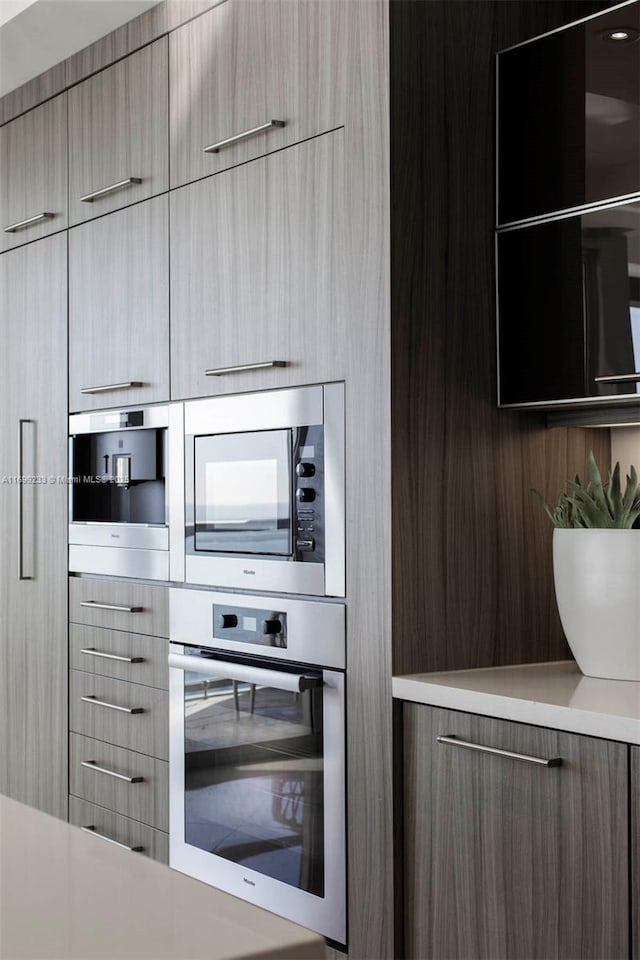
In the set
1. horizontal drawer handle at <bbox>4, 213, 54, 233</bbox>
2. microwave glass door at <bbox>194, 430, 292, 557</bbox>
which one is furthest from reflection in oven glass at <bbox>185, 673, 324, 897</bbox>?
horizontal drawer handle at <bbox>4, 213, 54, 233</bbox>

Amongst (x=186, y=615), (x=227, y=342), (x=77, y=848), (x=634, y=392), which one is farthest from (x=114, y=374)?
(x=77, y=848)

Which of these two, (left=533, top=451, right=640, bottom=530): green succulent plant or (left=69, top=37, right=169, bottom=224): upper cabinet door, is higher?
(left=69, top=37, right=169, bottom=224): upper cabinet door

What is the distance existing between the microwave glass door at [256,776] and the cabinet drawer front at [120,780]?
13 cm

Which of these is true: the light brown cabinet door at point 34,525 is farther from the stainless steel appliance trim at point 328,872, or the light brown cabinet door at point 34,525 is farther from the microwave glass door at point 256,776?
the stainless steel appliance trim at point 328,872

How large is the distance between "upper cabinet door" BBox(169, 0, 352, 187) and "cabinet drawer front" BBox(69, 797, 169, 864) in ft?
5.76

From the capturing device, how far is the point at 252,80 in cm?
262

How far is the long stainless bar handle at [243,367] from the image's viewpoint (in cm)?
→ 251

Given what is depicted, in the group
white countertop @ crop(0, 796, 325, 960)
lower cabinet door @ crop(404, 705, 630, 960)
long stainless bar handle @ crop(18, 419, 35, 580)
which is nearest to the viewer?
white countertop @ crop(0, 796, 325, 960)

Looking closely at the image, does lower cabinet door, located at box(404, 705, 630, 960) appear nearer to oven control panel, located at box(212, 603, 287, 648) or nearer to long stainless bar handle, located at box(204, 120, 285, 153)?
→ oven control panel, located at box(212, 603, 287, 648)

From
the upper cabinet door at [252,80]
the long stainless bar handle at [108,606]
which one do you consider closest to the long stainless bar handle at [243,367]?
the upper cabinet door at [252,80]

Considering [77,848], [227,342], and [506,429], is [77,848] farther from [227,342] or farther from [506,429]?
[227,342]

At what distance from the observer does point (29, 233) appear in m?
3.53

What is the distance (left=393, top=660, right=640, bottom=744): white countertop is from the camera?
179cm

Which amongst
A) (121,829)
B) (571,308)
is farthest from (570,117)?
(121,829)
